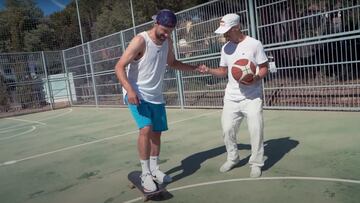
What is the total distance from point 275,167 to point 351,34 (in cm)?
388

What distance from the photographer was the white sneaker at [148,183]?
4.05 m

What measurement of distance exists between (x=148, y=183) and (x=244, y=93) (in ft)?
4.75

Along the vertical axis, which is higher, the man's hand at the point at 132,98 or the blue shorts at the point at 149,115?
the man's hand at the point at 132,98

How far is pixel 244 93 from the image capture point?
14.5 ft

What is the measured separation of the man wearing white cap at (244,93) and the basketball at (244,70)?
0.15 feet

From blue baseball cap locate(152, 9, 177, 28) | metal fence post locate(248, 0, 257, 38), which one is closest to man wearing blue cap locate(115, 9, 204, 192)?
blue baseball cap locate(152, 9, 177, 28)

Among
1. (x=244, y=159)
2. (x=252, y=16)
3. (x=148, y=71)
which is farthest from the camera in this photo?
(x=252, y=16)

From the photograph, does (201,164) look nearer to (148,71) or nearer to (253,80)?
(253,80)

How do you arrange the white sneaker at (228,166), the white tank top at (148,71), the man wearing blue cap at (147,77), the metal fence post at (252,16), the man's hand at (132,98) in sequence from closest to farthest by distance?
the man's hand at (132,98) < the man wearing blue cap at (147,77) < the white tank top at (148,71) < the white sneaker at (228,166) < the metal fence post at (252,16)

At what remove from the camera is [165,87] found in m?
11.7

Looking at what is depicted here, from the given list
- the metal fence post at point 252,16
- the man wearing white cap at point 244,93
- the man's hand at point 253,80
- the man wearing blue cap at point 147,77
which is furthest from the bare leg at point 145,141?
the metal fence post at point 252,16

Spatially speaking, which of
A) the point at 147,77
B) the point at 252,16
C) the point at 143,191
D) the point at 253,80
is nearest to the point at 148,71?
the point at 147,77

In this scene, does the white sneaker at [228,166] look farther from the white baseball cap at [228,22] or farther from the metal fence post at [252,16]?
the metal fence post at [252,16]

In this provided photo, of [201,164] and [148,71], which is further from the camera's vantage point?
[201,164]
